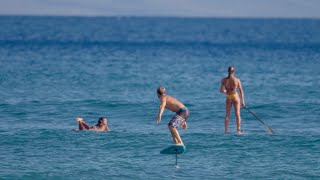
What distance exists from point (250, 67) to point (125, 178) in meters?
31.9

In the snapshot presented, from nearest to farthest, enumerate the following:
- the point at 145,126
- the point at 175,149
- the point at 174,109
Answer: the point at 175,149, the point at 174,109, the point at 145,126

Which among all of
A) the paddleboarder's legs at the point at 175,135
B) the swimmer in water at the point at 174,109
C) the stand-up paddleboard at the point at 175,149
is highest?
the swimmer in water at the point at 174,109

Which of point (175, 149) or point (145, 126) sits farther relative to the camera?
point (145, 126)

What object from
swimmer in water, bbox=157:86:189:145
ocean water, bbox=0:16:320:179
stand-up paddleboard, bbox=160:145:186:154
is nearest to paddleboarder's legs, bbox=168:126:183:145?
swimmer in water, bbox=157:86:189:145

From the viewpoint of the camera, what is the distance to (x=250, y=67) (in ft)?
153

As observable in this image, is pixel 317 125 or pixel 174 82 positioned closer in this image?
pixel 317 125

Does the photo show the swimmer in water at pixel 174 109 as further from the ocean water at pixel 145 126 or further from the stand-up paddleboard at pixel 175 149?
the ocean water at pixel 145 126

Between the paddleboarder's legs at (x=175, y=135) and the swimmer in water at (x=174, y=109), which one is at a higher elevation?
the swimmer in water at (x=174, y=109)

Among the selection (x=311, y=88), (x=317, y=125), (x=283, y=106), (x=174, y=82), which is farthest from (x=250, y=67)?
(x=317, y=125)

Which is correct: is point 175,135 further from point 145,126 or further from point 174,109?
point 145,126

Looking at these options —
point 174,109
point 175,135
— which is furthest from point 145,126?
point 175,135

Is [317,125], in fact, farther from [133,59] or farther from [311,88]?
[133,59]

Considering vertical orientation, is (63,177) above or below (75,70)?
below

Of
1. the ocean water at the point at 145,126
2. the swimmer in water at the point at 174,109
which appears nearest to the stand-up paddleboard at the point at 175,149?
the swimmer in water at the point at 174,109
